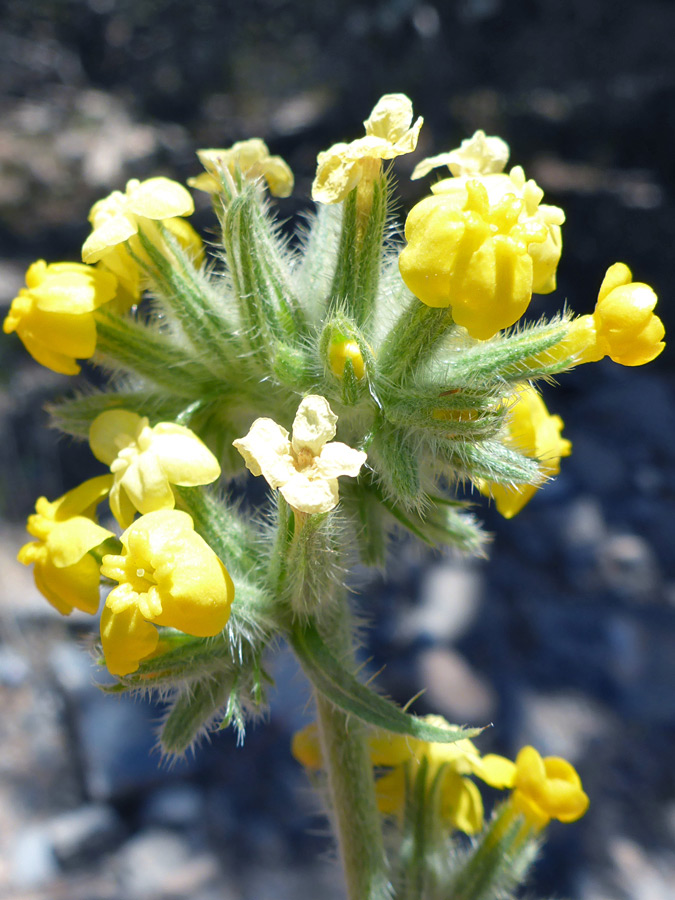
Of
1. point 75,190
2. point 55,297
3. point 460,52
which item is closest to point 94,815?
point 55,297

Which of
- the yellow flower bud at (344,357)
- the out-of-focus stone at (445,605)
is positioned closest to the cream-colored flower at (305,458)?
the yellow flower bud at (344,357)

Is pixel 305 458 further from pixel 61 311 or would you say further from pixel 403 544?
pixel 403 544

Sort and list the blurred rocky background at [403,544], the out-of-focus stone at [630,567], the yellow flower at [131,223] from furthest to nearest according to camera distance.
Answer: the out-of-focus stone at [630,567]
the blurred rocky background at [403,544]
the yellow flower at [131,223]

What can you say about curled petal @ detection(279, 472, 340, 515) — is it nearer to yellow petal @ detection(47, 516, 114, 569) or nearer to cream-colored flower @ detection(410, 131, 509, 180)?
yellow petal @ detection(47, 516, 114, 569)

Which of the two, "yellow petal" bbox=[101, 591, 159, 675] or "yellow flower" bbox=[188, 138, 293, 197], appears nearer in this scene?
"yellow petal" bbox=[101, 591, 159, 675]

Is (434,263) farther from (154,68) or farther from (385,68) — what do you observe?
(154,68)

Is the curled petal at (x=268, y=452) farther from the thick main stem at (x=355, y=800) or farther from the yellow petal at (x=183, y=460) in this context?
the thick main stem at (x=355, y=800)

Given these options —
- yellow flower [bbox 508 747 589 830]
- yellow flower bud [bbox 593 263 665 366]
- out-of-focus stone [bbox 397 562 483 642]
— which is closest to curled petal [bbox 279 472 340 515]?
yellow flower bud [bbox 593 263 665 366]
